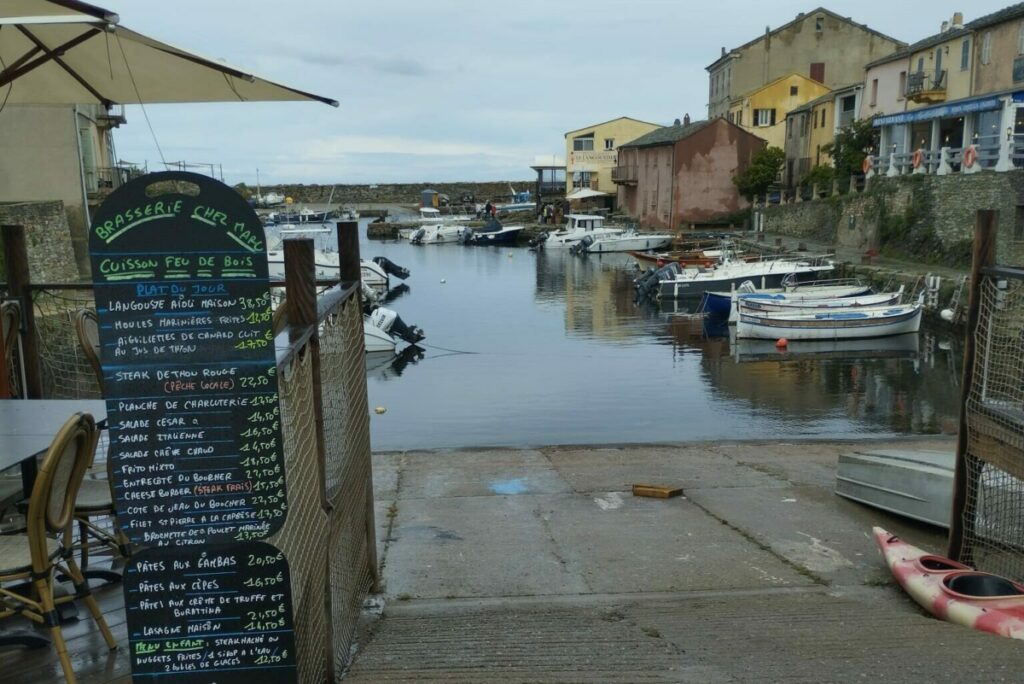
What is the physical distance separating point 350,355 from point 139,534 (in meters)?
1.71

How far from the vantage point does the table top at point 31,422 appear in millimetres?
3443

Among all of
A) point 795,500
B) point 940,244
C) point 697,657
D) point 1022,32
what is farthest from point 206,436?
point 1022,32

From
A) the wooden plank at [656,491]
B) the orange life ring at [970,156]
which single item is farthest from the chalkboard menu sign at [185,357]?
the orange life ring at [970,156]

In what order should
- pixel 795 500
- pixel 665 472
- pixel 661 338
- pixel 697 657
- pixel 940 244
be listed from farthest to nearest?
1. pixel 940 244
2. pixel 661 338
3. pixel 665 472
4. pixel 795 500
5. pixel 697 657

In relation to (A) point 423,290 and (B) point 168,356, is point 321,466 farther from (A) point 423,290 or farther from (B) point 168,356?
(A) point 423,290

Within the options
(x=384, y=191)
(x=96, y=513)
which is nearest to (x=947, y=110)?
(x=96, y=513)

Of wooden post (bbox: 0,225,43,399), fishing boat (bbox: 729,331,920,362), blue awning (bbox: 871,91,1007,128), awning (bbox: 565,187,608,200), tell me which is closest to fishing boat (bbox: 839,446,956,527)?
wooden post (bbox: 0,225,43,399)

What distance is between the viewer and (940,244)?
29.9 m

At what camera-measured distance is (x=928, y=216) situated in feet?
101

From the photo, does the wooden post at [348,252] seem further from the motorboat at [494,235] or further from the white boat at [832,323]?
the motorboat at [494,235]

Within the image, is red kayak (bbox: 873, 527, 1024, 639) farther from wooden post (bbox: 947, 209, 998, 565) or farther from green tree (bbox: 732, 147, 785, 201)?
green tree (bbox: 732, 147, 785, 201)

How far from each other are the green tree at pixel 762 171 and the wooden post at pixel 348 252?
5122cm

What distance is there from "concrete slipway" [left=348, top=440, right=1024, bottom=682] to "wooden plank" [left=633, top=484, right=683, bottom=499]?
0.24ft

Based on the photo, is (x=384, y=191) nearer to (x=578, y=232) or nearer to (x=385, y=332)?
(x=578, y=232)
